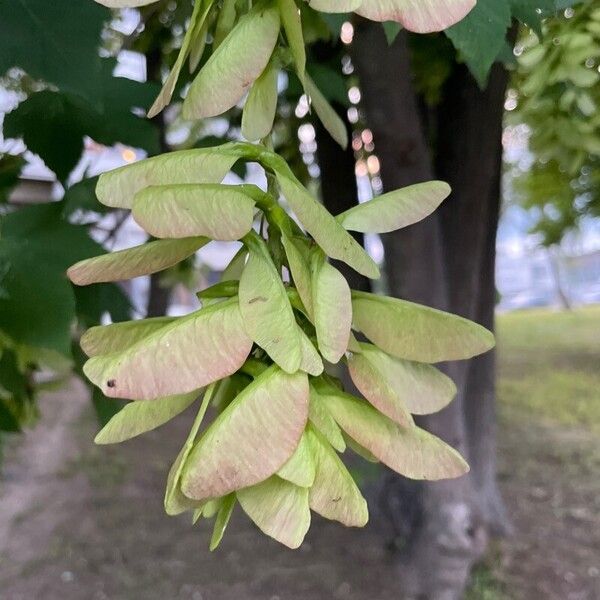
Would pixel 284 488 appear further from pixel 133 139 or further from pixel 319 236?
pixel 133 139

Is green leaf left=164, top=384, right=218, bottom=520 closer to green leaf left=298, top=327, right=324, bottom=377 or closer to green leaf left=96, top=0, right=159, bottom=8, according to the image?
green leaf left=298, top=327, right=324, bottom=377

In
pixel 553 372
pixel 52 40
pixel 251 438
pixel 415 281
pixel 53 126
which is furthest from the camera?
pixel 553 372

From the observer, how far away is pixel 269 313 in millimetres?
319

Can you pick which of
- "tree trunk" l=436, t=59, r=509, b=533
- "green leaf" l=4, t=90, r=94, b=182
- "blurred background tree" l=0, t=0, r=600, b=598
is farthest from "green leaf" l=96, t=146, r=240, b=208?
"tree trunk" l=436, t=59, r=509, b=533

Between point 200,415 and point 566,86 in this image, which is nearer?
point 200,415

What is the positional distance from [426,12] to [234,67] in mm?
100

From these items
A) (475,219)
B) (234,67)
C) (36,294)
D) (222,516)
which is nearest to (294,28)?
(234,67)

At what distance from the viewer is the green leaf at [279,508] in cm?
33

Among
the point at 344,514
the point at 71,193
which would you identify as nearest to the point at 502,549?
the point at 71,193

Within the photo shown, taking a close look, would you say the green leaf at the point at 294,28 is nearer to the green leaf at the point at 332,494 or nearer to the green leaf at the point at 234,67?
the green leaf at the point at 234,67

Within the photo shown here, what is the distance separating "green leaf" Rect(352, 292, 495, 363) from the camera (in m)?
0.36

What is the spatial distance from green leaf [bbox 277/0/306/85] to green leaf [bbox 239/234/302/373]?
11cm

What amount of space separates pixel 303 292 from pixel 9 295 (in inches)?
17.3

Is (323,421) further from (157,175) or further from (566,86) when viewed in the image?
(566,86)
